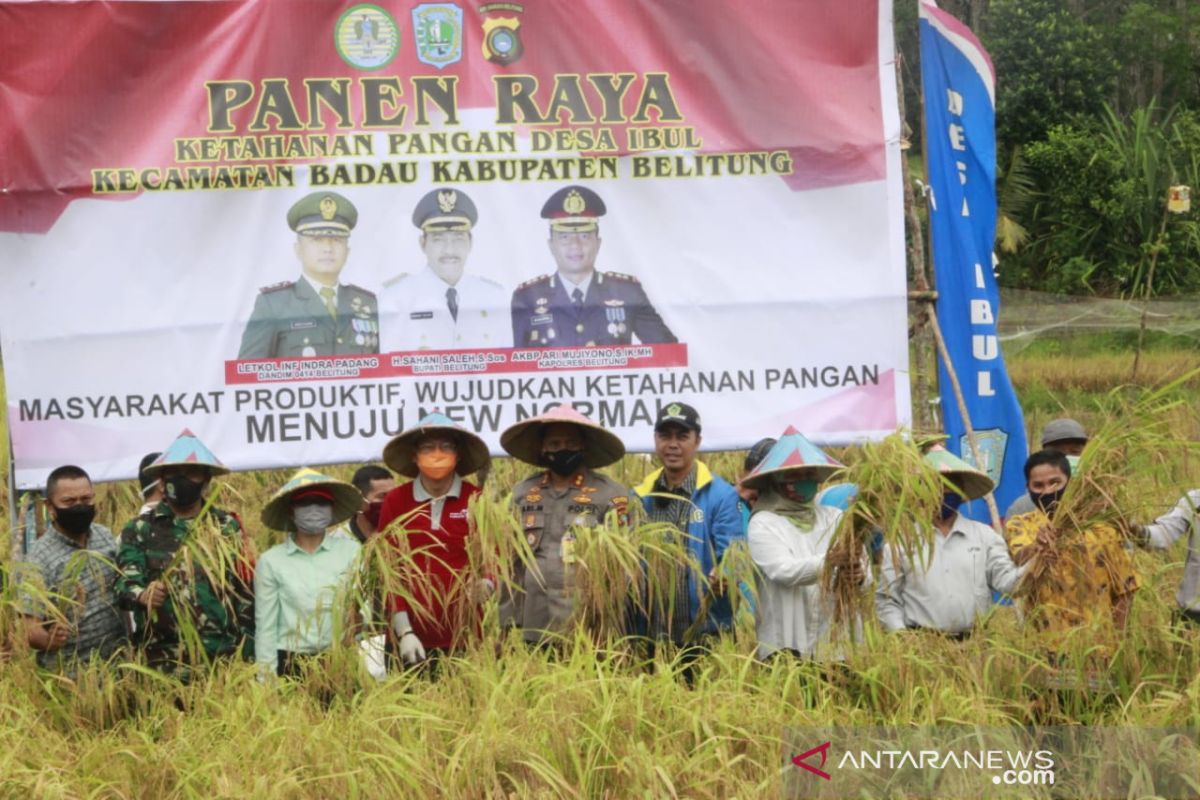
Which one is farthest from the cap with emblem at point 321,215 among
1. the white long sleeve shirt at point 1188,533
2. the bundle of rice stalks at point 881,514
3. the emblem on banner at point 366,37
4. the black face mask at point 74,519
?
the white long sleeve shirt at point 1188,533

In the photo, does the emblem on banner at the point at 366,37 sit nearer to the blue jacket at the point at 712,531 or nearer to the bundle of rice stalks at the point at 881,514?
the blue jacket at the point at 712,531

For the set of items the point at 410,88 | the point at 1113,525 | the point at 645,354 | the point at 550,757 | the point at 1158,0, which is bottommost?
the point at 550,757

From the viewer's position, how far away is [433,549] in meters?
6.05

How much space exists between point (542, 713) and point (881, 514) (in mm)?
1244

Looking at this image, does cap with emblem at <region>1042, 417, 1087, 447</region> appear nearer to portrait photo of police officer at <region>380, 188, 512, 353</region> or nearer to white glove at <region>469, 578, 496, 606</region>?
portrait photo of police officer at <region>380, 188, 512, 353</region>

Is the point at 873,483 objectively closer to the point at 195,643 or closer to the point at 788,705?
the point at 788,705

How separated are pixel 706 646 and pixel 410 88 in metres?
2.79

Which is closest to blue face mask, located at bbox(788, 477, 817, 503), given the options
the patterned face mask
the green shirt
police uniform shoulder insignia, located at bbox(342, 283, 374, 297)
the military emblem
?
the green shirt

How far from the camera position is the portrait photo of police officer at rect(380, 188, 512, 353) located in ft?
23.8

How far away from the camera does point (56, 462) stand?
7082mm

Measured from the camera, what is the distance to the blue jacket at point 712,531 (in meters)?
5.97

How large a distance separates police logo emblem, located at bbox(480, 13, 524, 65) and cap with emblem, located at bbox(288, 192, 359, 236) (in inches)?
34.3

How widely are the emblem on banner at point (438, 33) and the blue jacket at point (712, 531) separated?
7.48ft

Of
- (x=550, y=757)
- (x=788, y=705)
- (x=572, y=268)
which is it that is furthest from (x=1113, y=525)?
(x=572, y=268)
